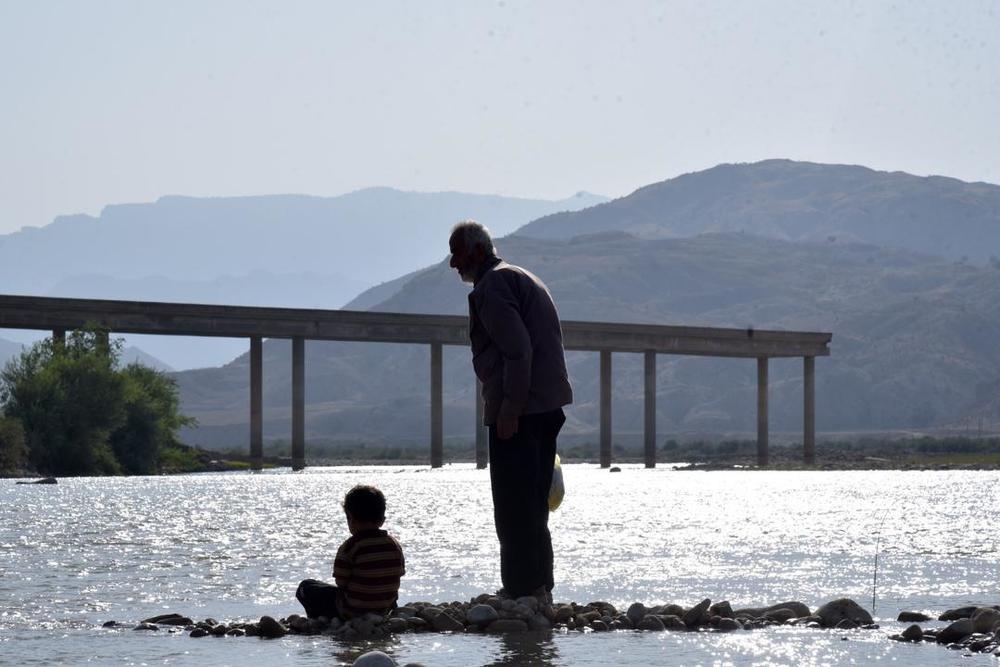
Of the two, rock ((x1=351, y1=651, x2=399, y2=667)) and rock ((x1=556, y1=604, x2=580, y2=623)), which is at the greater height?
rock ((x1=351, y1=651, x2=399, y2=667))

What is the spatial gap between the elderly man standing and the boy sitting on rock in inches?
44.5

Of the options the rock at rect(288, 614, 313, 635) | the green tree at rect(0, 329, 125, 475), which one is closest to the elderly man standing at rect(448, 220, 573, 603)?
the rock at rect(288, 614, 313, 635)

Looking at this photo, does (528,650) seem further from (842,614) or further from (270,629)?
(842,614)

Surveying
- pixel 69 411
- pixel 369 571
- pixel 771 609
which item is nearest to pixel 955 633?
pixel 771 609

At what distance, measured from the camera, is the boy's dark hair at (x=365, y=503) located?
500 inches

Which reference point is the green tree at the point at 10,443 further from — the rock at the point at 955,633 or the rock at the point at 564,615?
the rock at the point at 955,633

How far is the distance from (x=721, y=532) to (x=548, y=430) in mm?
15299

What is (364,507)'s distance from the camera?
41.7 feet

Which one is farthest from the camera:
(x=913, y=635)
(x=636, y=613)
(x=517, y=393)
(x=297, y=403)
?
(x=297, y=403)

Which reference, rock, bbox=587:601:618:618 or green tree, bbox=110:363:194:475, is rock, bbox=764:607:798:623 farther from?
green tree, bbox=110:363:194:475

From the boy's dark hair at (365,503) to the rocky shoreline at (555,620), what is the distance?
0.77m

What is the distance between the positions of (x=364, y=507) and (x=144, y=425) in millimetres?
71532

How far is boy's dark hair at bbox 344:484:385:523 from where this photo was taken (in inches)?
500

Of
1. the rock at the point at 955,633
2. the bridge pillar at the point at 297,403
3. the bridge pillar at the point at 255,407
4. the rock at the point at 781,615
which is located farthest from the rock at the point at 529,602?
the bridge pillar at the point at 255,407
